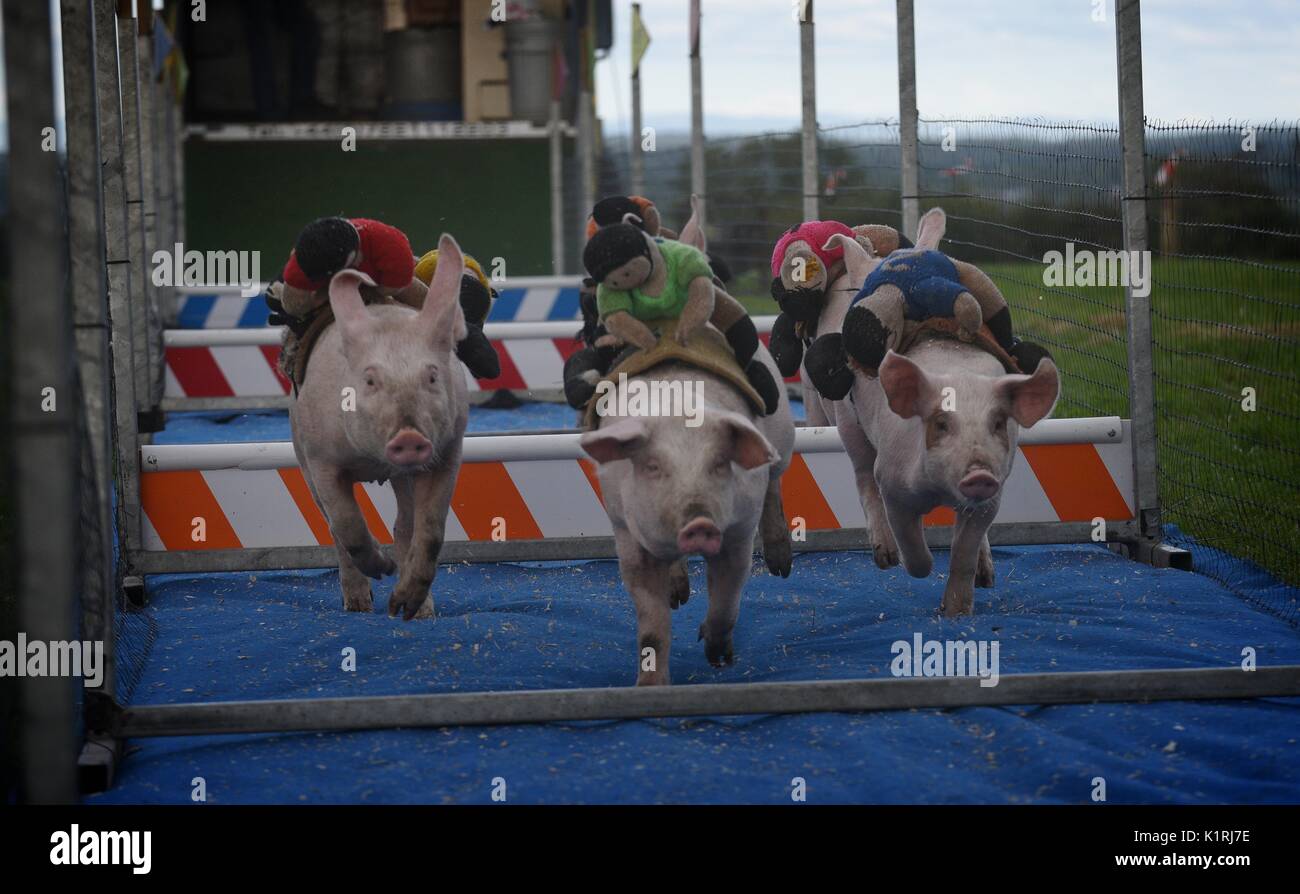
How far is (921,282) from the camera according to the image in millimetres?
4199

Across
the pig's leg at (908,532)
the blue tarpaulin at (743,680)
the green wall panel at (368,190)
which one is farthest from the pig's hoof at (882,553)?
the green wall panel at (368,190)

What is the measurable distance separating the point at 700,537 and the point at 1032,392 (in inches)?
40.6

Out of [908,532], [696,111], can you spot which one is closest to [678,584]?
[908,532]

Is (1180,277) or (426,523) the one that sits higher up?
(1180,277)

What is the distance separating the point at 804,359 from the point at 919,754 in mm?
1351

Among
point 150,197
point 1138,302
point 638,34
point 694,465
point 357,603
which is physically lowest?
point 357,603

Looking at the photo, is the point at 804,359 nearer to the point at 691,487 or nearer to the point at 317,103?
the point at 691,487

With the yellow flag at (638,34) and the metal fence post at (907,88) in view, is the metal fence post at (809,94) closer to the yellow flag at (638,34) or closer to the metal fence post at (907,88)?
the metal fence post at (907,88)

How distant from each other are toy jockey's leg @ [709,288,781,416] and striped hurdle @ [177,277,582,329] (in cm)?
872

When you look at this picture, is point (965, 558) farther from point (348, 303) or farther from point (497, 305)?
point (497, 305)

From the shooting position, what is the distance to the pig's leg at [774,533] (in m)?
4.38

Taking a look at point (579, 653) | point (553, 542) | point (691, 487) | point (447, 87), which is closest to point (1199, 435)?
point (553, 542)

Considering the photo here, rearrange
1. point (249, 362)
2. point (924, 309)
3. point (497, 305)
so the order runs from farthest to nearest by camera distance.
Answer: point (497, 305), point (249, 362), point (924, 309)
